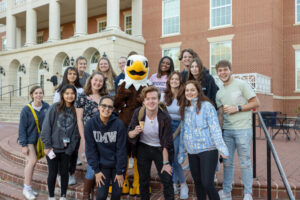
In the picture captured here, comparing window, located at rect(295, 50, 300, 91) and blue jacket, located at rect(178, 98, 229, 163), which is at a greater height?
window, located at rect(295, 50, 300, 91)

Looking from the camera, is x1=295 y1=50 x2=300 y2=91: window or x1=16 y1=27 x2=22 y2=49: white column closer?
x1=295 y1=50 x2=300 y2=91: window

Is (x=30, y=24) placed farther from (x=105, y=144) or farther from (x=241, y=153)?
(x=241, y=153)

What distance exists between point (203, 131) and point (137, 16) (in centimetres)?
1561

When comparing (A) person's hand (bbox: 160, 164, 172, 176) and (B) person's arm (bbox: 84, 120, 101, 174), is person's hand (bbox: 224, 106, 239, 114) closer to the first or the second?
(A) person's hand (bbox: 160, 164, 172, 176)

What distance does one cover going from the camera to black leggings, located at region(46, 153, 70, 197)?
133 inches

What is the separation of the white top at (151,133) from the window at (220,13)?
43.6ft

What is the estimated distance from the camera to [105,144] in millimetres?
2984

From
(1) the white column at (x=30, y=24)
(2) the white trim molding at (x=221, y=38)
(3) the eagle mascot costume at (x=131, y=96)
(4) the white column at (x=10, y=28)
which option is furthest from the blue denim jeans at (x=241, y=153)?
(4) the white column at (x=10, y=28)

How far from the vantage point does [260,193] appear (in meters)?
3.49

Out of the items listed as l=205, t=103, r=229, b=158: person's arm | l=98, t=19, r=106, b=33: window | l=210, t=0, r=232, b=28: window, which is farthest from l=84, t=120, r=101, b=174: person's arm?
l=98, t=19, r=106, b=33: window

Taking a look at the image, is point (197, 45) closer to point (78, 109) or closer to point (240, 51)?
point (240, 51)

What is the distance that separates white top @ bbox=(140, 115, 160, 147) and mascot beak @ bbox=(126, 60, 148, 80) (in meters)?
0.76

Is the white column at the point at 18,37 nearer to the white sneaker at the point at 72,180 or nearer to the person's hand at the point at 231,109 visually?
the white sneaker at the point at 72,180

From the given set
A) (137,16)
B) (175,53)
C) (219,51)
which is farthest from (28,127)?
(137,16)
